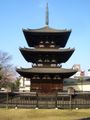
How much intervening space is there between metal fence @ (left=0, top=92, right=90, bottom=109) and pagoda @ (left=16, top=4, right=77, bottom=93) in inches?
238

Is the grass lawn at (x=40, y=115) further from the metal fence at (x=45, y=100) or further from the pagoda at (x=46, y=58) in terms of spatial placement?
the pagoda at (x=46, y=58)

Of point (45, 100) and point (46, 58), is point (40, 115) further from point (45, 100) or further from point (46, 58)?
point (46, 58)

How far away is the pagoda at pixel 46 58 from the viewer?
4941cm

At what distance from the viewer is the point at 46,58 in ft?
169

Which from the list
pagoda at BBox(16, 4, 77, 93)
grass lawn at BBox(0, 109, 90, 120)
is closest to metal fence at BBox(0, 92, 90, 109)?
grass lawn at BBox(0, 109, 90, 120)

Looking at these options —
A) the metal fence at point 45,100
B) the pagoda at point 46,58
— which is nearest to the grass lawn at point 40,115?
the metal fence at point 45,100

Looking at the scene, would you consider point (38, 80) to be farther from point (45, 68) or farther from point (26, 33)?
point (26, 33)

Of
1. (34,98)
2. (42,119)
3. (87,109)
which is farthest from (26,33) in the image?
(42,119)

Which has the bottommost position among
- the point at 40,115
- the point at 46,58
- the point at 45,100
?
the point at 40,115

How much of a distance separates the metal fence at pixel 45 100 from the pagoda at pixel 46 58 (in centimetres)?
604

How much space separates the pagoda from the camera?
162ft

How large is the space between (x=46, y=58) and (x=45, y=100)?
10923mm

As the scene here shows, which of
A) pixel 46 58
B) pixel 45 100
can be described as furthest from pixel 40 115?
pixel 46 58

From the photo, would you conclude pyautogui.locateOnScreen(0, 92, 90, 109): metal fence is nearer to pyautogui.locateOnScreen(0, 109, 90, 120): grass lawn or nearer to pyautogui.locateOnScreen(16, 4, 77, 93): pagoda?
pyautogui.locateOnScreen(0, 109, 90, 120): grass lawn
